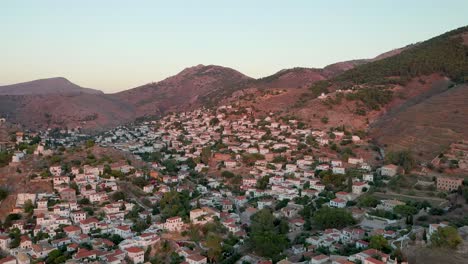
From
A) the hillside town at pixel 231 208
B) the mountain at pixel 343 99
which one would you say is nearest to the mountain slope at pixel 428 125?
the mountain at pixel 343 99

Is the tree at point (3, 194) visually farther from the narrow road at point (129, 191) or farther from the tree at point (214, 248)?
the tree at point (214, 248)

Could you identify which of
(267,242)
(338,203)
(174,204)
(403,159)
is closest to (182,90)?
(403,159)

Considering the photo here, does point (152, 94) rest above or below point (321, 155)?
above

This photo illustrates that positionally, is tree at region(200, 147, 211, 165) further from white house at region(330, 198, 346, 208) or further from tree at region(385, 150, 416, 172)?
tree at region(385, 150, 416, 172)

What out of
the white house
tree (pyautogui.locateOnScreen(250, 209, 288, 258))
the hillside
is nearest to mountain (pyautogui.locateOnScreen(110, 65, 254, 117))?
the hillside

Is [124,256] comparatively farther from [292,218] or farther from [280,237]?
[292,218]

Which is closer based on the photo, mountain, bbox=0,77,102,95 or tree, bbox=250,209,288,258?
tree, bbox=250,209,288,258

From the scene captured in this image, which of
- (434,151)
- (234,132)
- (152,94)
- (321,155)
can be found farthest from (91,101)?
(434,151)
